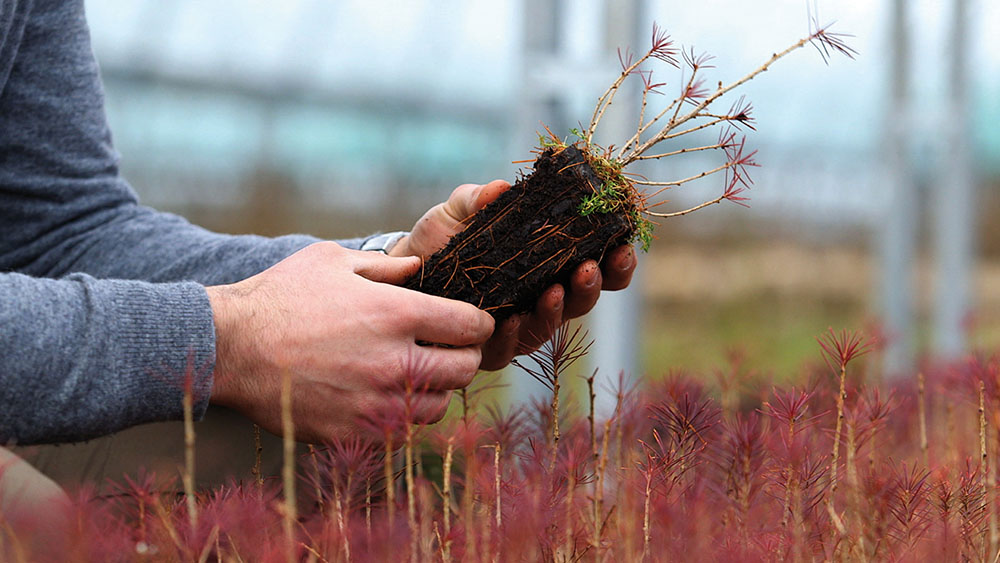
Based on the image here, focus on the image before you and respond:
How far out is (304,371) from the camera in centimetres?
94

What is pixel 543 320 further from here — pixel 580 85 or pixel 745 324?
pixel 745 324

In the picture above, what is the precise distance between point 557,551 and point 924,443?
1.90 ft

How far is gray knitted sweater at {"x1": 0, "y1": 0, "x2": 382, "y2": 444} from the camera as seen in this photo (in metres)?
0.87

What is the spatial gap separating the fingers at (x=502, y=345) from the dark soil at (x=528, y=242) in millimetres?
19

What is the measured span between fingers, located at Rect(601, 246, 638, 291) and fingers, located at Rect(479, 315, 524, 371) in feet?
0.45

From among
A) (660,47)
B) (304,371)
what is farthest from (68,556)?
(660,47)

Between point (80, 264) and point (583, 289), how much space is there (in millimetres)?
915

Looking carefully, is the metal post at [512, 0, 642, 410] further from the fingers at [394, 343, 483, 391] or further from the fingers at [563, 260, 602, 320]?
the fingers at [394, 343, 483, 391]

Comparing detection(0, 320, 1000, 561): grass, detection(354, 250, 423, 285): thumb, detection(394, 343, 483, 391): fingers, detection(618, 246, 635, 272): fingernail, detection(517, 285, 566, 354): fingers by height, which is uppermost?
detection(618, 246, 635, 272): fingernail

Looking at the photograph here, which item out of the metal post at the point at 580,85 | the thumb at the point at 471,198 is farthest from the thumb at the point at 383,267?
the metal post at the point at 580,85

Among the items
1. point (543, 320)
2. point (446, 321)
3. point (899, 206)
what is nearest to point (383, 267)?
point (446, 321)

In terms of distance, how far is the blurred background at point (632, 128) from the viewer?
383 cm

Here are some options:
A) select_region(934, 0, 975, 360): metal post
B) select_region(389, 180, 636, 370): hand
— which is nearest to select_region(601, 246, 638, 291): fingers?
select_region(389, 180, 636, 370): hand

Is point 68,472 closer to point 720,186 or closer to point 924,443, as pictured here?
point 924,443
